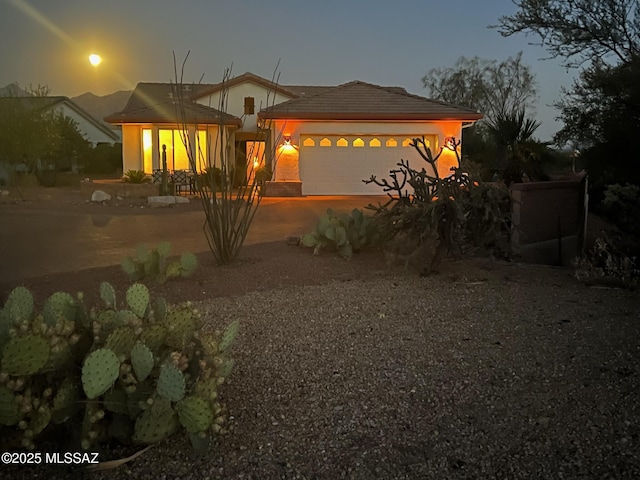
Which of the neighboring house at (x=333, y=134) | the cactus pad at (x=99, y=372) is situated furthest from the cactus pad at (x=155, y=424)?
the neighboring house at (x=333, y=134)

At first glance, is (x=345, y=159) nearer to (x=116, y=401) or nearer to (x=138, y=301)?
(x=138, y=301)

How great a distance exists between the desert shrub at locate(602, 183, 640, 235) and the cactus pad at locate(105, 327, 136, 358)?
7860mm

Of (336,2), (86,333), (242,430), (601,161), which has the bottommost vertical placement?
(242,430)

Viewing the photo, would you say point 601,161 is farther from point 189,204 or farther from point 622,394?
point 189,204

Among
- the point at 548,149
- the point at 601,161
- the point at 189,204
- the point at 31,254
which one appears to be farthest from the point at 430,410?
the point at 189,204

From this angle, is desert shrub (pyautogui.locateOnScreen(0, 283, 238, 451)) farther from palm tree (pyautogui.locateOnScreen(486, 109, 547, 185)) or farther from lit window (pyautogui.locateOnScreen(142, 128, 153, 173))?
lit window (pyautogui.locateOnScreen(142, 128, 153, 173))

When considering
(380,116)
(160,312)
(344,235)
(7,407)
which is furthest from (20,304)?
(380,116)

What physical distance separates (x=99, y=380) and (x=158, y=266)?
15.0ft

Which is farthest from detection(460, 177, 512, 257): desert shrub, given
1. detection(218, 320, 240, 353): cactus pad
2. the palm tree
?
detection(218, 320, 240, 353): cactus pad

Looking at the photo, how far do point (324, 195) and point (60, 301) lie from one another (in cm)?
1900

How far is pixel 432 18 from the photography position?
1836cm

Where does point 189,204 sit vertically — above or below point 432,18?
below

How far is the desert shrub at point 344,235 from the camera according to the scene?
9391 mm

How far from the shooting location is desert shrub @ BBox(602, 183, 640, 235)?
371 inches
